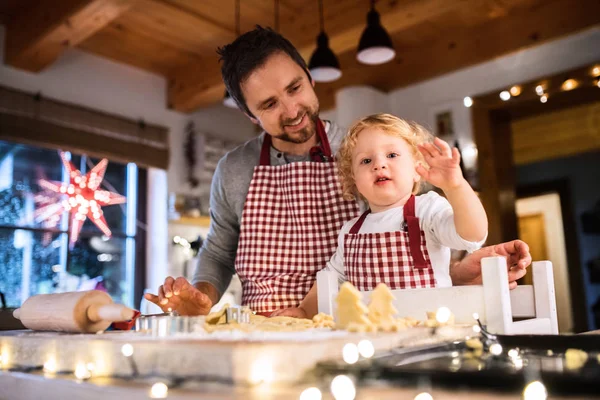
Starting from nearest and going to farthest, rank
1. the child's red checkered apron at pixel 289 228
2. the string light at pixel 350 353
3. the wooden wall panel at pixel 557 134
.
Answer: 1. the string light at pixel 350 353
2. the child's red checkered apron at pixel 289 228
3. the wooden wall panel at pixel 557 134

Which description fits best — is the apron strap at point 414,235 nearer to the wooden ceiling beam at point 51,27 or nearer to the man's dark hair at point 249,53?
the man's dark hair at point 249,53

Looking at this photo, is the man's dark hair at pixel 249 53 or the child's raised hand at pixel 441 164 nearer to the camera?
the child's raised hand at pixel 441 164

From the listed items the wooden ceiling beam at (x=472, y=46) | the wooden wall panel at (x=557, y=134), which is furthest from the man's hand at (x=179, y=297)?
the wooden wall panel at (x=557, y=134)

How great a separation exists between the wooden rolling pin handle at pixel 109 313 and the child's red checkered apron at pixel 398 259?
0.55 m

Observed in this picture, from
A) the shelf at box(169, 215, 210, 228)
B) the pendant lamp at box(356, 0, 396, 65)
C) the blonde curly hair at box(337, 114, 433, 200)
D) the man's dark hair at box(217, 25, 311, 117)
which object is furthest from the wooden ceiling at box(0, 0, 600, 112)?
the blonde curly hair at box(337, 114, 433, 200)

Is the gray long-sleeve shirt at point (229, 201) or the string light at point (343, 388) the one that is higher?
the gray long-sleeve shirt at point (229, 201)

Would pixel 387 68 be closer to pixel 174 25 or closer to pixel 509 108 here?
pixel 509 108

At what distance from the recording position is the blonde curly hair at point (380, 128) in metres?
1.23

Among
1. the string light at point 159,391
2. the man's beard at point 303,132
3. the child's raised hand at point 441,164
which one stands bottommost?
the string light at point 159,391

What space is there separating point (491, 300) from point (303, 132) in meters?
0.84

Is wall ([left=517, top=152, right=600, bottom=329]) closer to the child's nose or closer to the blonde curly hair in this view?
the blonde curly hair

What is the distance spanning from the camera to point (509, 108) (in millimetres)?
3719

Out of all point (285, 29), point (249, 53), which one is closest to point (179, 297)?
point (249, 53)

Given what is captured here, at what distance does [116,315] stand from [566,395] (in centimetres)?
56
